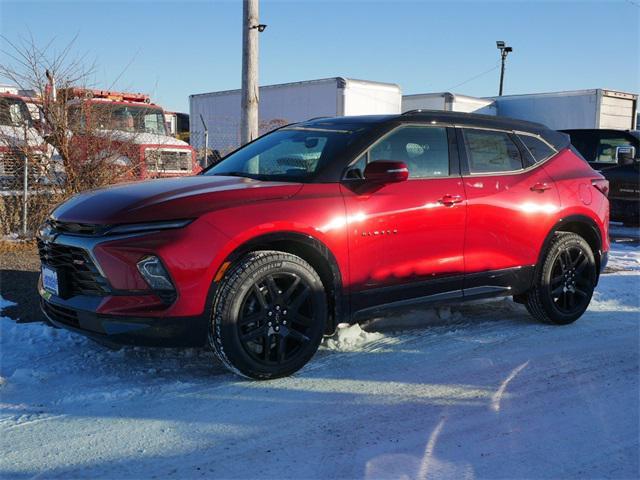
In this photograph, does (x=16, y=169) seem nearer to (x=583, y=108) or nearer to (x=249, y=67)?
(x=249, y=67)

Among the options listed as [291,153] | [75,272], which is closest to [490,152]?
[291,153]

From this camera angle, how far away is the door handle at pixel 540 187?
207 inches

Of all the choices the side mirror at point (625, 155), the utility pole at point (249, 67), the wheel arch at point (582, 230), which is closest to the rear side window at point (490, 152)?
the wheel arch at point (582, 230)

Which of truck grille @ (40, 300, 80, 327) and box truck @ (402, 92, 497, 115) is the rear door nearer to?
truck grille @ (40, 300, 80, 327)

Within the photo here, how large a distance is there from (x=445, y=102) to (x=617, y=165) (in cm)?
1005

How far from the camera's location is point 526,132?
554cm

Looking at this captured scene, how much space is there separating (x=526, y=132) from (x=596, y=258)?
139cm

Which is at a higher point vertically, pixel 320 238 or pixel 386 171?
pixel 386 171

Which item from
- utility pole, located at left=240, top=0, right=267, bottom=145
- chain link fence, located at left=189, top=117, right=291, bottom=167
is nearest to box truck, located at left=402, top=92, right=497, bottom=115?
chain link fence, located at left=189, top=117, right=291, bottom=167

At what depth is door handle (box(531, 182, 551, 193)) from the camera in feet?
17.3

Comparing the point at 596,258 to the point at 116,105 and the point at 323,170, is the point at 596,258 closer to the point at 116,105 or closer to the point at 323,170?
the point at 323,170

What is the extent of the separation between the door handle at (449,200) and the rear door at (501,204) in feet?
0.37

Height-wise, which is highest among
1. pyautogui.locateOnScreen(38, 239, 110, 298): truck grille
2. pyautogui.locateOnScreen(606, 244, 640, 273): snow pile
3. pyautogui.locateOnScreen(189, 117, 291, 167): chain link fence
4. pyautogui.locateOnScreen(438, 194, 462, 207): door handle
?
pyautogui.locateOnScreen(189, 117, 291, 167): chain link fence

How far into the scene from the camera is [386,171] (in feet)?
13.8
